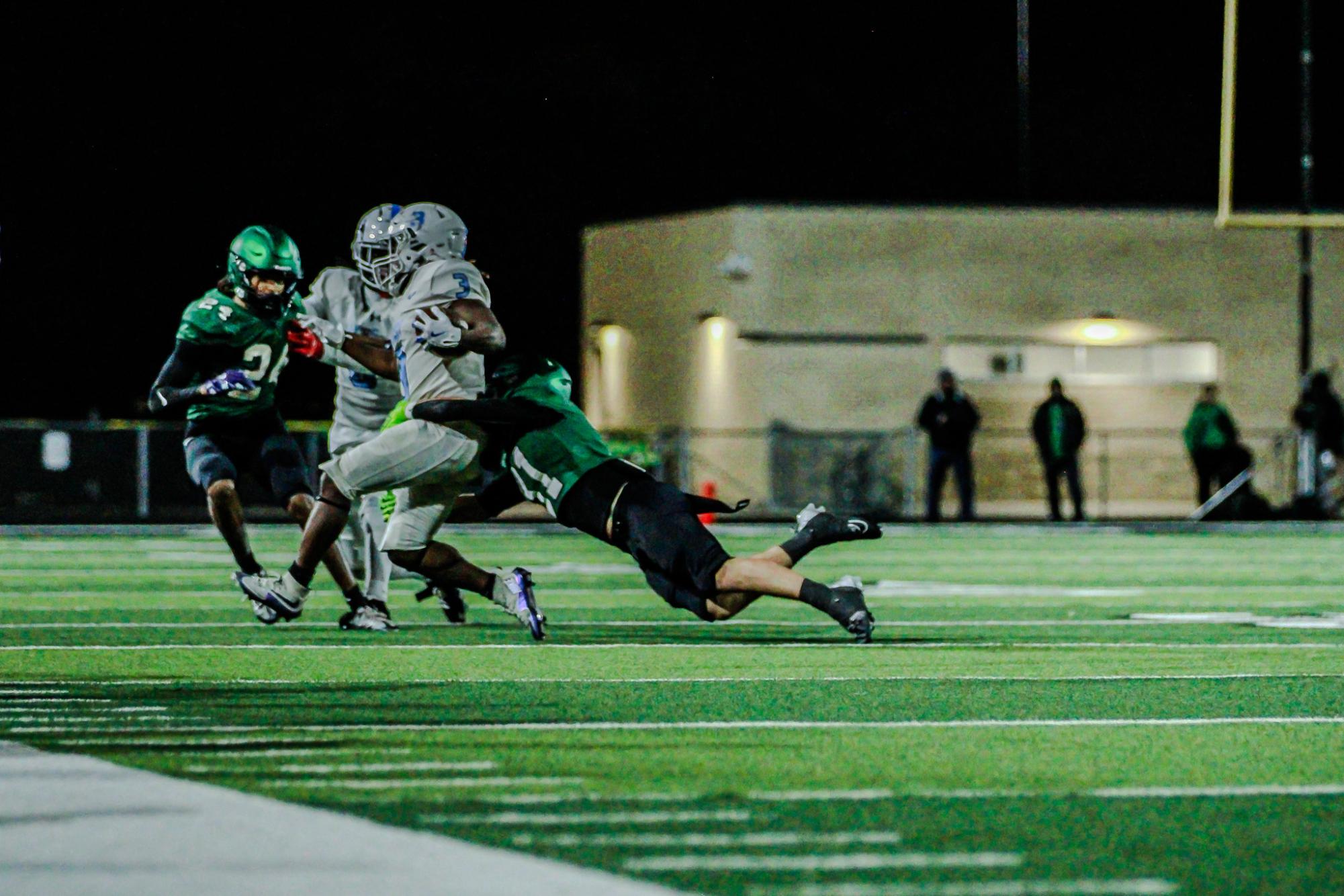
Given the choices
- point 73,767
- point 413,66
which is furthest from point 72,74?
point 73,767

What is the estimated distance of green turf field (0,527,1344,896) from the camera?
4910mm

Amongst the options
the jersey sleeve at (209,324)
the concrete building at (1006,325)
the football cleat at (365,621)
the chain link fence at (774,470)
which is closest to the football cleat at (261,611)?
the football cleat at (365,621)

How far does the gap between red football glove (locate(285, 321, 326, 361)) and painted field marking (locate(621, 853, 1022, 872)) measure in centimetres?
552

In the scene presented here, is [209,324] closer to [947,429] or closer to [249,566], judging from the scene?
[249,566]

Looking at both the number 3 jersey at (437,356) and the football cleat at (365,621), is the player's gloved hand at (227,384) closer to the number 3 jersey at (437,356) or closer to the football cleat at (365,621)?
the football cleat at (365,621)

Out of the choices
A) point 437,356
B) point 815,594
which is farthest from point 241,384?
point 815,594

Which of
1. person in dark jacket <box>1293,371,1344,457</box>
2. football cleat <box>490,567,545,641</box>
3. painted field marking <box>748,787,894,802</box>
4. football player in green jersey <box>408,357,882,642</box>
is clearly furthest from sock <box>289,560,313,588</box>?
person in dark jacket <box>1293,371,1344,457</box>

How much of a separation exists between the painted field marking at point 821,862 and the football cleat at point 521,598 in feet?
15.6

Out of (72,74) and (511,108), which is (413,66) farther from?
(72,74)

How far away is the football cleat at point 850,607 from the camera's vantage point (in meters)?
9.04

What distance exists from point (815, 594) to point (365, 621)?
2381 millimetres

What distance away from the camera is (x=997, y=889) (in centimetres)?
450

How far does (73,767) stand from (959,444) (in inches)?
773

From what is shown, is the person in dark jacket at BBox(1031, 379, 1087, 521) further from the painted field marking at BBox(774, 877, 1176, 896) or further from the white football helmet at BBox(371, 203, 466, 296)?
the painted field marking at BBox(774, 877, 1176, 896)
